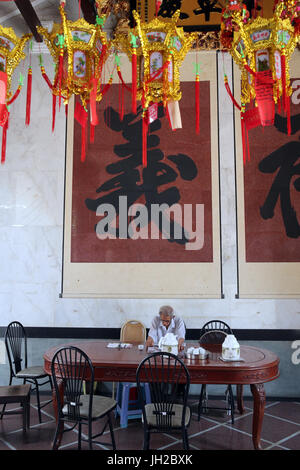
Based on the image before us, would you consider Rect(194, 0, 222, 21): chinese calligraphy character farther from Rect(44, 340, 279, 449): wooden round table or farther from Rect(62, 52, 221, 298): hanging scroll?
Rect(44, 340, 279, 449): wooden round table

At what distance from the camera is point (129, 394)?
12.9 feet

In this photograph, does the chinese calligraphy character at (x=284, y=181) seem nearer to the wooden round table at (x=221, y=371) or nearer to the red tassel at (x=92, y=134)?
the wooden round table at (x=221, y=371)

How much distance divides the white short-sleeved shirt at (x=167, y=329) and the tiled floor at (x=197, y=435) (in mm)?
826

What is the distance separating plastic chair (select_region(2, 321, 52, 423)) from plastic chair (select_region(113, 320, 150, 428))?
72 centimetres

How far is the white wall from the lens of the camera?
15.5 ft

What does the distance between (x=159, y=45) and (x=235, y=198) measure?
2180 mm

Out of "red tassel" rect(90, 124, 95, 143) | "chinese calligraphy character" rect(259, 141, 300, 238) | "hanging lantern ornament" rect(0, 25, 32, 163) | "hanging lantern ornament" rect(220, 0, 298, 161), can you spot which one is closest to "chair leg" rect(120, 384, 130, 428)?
"hanging lantern ornament" rect(0, 25, 32, 163)

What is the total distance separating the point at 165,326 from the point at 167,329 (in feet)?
0.17

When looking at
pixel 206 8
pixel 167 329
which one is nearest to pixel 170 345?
pixel 167 329

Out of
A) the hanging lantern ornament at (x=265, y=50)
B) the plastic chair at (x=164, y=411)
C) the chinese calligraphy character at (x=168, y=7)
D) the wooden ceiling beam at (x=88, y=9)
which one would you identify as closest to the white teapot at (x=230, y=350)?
the plastic chair at (x=164, y=411)

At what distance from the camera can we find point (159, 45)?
3.24 metres

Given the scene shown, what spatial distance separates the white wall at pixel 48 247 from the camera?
4719mm

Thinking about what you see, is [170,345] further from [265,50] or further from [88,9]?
[88,9]
